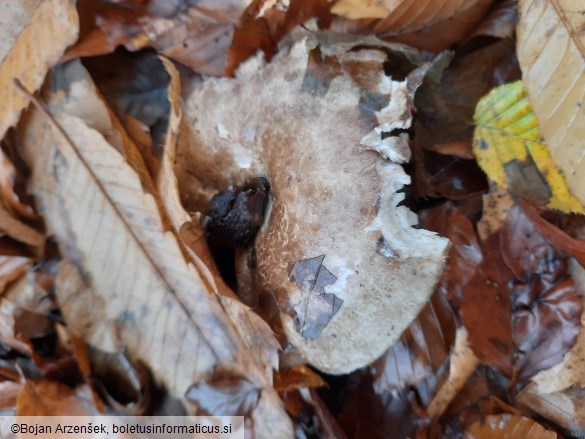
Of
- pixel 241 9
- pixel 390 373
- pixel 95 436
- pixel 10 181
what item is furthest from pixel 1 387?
pixel 241 9

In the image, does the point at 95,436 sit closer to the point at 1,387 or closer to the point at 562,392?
the point at 1,387

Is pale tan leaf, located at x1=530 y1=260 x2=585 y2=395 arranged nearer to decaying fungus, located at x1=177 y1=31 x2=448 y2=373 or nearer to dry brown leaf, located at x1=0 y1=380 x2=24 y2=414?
decaying fungus, located at x1=177 y1=31 x2=448 y2=373

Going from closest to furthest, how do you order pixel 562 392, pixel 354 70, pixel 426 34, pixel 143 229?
pixel 354 70 < pixel 562 392 < pixel 426 34 < pixel 143 229

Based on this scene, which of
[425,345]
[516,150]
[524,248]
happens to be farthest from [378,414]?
[516,150]

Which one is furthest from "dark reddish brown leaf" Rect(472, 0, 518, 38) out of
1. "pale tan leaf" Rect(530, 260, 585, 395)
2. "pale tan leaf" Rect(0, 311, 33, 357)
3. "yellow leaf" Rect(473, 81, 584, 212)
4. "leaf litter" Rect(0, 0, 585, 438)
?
"pale tan leaf" Rect(0, 311, 33, 357)

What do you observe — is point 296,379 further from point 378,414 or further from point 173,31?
point 173,31

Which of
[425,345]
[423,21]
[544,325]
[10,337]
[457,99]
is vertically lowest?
[10,337]
